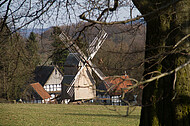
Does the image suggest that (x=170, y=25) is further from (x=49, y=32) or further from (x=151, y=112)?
(x=49, y=32)

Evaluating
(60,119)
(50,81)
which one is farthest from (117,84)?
(50,81)

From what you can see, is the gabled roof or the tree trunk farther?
the tree trunk

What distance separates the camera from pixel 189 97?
392 centimetres

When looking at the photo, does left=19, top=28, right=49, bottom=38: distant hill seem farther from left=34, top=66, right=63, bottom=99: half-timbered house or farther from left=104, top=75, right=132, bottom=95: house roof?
left=34, top=66, right=63, bottom=99: half-timbered house

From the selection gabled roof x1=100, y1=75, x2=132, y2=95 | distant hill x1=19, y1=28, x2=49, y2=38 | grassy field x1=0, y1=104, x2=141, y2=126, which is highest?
distant hill x1=19, y1=28, x2=49, y2=38

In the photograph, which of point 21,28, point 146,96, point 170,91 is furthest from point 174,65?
point 21,28

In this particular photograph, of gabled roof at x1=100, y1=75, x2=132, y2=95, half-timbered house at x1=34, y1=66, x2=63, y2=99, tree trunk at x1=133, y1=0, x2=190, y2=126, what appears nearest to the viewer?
gabled roof at x1=100, y1=75, x2=132, y2=95

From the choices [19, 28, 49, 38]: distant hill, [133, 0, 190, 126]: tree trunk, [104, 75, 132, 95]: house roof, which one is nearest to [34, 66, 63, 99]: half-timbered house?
[19, 28, 49, 38]: distant hill

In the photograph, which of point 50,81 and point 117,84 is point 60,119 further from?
point 50,81

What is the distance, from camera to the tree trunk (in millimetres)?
3848

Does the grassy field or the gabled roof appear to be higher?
the gabled roof

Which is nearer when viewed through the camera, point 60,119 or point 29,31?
point 29,31

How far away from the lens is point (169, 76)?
4.05m

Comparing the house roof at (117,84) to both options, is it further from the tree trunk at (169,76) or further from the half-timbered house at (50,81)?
the half-timbered house at (50,81)
